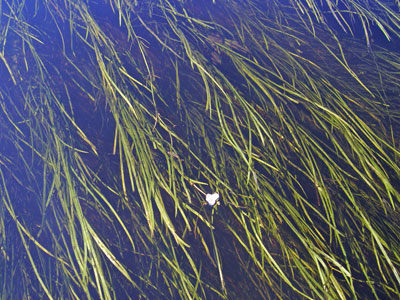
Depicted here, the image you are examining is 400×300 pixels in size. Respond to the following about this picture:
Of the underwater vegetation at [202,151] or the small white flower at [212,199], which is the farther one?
the small white flower at [212,199]

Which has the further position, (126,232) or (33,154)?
(33,154)

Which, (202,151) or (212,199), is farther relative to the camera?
(202,151)

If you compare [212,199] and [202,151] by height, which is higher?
[202,151]

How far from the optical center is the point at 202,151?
5.65 ft

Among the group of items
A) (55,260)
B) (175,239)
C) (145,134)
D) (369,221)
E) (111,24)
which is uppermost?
(111,24)

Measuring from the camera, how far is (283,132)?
1.71 m

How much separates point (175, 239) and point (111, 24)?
5.68 feet

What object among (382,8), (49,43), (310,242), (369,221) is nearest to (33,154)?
(49,43)

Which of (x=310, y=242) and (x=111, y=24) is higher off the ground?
(x=111, y=24)

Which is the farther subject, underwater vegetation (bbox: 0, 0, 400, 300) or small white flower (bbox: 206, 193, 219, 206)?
small white flower (bbox: 206, 193, 219, 206)

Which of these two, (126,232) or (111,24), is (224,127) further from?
(111,24)

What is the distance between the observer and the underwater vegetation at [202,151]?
55.0 inches

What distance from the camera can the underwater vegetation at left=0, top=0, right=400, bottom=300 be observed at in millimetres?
1397

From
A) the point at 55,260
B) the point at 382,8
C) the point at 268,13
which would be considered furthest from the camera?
the point at 268,13
